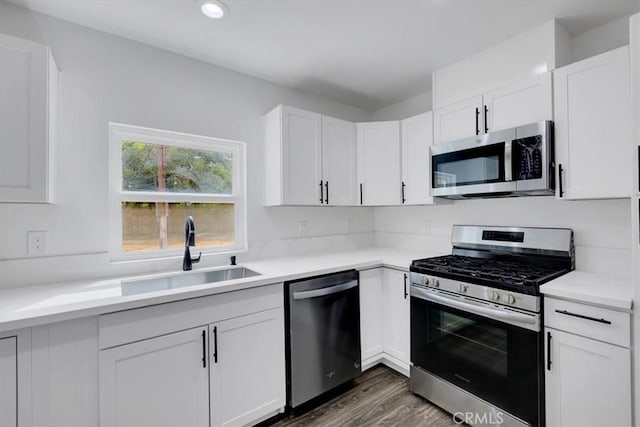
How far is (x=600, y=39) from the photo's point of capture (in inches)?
72.6

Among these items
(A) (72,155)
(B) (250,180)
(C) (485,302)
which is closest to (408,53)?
(B) (250,180)

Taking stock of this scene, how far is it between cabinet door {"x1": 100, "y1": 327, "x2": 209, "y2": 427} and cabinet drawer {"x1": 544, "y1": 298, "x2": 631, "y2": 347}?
1818 millimetres

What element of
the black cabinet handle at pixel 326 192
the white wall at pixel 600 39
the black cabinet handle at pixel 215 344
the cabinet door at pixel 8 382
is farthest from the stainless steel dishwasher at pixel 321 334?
the white wall at pixel 600 39

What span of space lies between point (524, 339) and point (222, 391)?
1655mm

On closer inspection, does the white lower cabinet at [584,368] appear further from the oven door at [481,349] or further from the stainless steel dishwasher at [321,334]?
the stainless steel dishwasher at [321,334]

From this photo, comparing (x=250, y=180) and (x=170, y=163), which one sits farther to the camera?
(x=250, y=180)

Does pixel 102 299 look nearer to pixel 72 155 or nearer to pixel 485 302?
pixel 72 155

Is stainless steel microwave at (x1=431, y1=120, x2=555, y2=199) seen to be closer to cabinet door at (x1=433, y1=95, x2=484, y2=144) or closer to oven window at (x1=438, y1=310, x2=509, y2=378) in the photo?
cabinet door at (x1=433, y1=95, x2=484, y2=144)

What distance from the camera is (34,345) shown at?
1214 millimetres

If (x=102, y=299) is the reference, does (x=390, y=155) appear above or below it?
above

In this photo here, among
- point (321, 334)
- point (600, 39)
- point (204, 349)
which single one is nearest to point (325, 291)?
point (321, 334)

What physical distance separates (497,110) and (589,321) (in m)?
1.36

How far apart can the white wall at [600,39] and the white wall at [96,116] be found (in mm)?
2347

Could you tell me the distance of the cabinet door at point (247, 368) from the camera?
1613 millimetres
